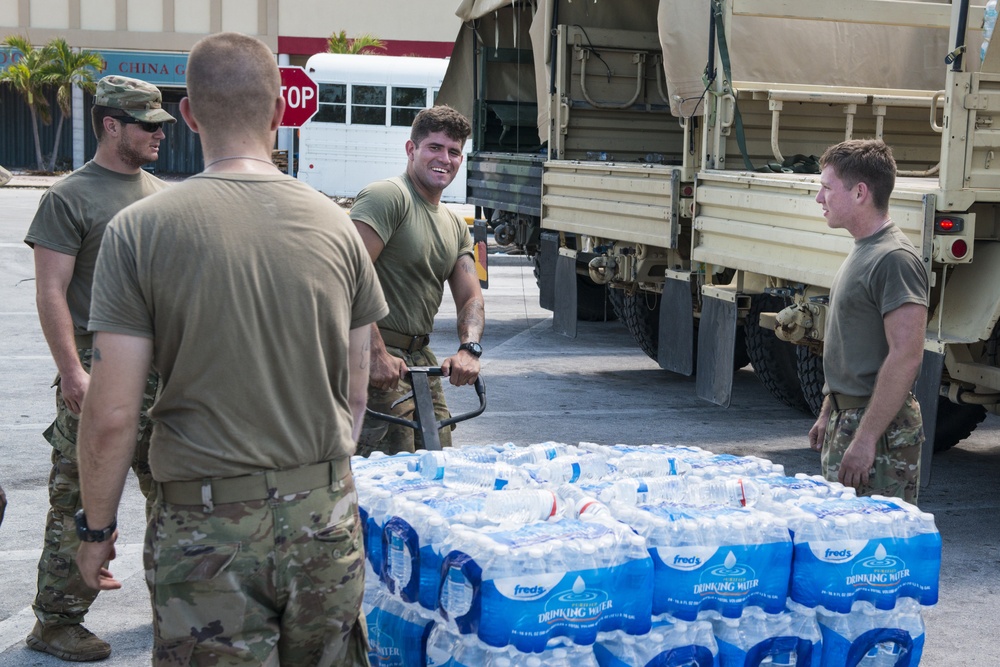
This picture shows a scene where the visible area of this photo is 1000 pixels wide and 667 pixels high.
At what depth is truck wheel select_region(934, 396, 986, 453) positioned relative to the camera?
7164 millimetres

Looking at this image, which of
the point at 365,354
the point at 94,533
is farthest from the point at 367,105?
the point at 94,533

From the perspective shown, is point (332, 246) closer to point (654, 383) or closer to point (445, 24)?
point (654, 383)

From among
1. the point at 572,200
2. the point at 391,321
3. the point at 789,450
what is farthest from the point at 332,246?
the point at 572,200

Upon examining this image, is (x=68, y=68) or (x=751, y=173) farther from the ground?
(x=68, y=68)

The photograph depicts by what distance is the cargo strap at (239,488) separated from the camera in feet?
8.39

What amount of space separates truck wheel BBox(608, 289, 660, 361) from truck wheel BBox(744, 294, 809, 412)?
1781 mm

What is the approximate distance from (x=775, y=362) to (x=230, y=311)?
602cm

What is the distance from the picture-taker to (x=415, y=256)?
4.68 m

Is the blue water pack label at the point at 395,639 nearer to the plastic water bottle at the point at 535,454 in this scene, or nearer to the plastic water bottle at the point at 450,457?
the plastic water bottle at the point at 450,457

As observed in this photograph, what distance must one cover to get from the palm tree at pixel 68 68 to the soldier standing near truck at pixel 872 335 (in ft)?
124

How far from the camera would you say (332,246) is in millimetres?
2643

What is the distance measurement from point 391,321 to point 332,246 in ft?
6.87

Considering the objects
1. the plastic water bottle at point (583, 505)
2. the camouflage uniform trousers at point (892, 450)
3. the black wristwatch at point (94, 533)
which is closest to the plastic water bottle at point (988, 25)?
the camouflage uniform trousers at point (892, 450)

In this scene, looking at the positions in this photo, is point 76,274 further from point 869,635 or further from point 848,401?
point 869,635
